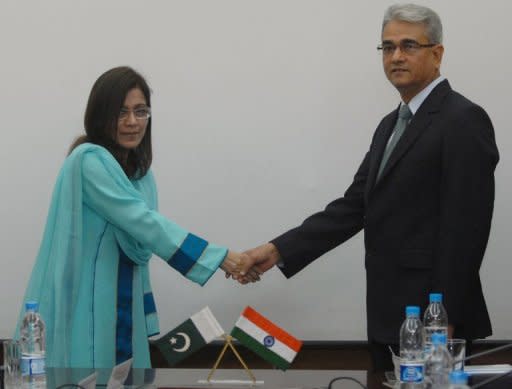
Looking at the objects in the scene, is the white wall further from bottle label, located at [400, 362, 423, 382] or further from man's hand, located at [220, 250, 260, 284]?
bottle label, located at [400, 362, 423, 382]

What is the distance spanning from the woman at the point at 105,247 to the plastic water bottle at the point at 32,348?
0.17 meters

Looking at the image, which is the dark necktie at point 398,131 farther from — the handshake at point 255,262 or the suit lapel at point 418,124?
the handshake at point 255,262

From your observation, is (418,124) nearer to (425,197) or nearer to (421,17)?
(425,197)

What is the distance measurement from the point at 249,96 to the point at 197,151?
342 mm

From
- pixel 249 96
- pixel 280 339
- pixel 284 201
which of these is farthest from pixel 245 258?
pixel 280 339

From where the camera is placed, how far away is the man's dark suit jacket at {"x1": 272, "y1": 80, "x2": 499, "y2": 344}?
3191 millimetres

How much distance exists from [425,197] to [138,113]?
114 centimetres

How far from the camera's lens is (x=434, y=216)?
131 inches

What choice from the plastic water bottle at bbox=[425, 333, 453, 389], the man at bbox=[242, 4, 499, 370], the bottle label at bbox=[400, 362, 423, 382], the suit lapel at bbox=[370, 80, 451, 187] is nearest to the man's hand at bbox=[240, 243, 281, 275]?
the man at bbox=[242, 4, 499, 370]

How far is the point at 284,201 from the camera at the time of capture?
444 centimetres

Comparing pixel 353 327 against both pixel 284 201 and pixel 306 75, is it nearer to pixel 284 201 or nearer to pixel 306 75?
pixel 284 201

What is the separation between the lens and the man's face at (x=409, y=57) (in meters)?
3.41

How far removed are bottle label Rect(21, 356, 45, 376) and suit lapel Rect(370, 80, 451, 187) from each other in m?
1.35

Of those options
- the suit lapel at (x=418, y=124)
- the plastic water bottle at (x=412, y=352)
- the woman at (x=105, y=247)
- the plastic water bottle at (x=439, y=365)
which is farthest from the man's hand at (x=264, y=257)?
the plastic water bottle at (x=439, y=365)
